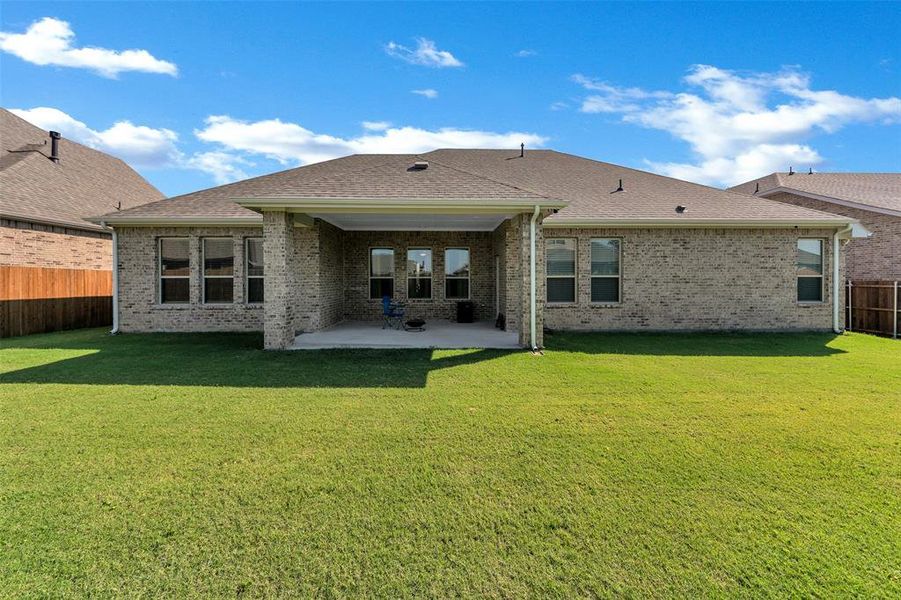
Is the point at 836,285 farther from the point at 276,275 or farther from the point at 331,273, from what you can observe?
the point at 276,275

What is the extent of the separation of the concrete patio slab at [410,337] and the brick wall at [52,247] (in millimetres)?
9145

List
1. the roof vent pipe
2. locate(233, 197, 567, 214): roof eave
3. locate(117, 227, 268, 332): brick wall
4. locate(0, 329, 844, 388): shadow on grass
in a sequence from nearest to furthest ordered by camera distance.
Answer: locate(0, 329, 844, 388): shadow on grass, locate(233, 197, 567, 214): roof eave, locate(117, 227, 268, 332): brick wall, the roof vent pipe

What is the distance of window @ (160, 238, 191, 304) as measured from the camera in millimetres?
12523

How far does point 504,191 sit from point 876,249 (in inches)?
649

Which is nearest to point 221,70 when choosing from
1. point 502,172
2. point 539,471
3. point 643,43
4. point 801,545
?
point 502,172

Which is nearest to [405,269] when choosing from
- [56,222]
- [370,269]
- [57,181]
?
[370,269]

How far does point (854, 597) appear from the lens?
234cm

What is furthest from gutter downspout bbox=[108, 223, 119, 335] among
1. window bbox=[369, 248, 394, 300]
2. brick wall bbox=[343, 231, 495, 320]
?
window bbox=[369, 248, 394, 300]

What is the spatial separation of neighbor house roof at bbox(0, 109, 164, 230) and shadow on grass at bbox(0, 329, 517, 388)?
5.42m

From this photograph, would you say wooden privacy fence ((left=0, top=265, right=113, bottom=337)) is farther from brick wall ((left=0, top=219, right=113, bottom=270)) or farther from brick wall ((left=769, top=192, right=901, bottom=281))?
brick wall ((left=769, top=192, right=901, bottom=281))

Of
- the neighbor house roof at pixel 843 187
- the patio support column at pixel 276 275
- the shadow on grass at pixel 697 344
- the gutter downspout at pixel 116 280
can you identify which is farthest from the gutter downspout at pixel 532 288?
the neighbor house roof at pixel 843 187

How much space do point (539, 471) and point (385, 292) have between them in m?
11.9

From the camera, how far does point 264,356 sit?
8.92 metres

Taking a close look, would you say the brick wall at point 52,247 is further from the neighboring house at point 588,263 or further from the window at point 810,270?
the window at point 810,270
